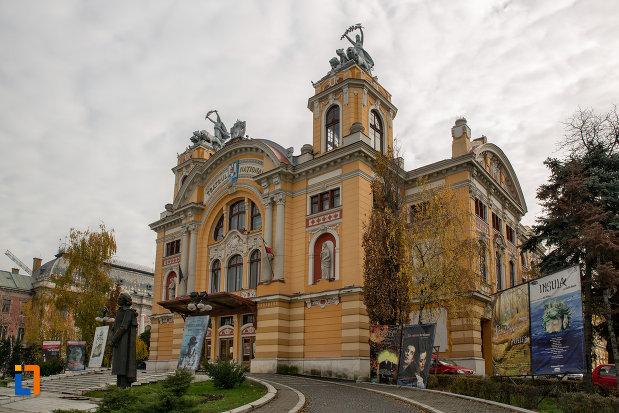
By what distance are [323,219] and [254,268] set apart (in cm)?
653

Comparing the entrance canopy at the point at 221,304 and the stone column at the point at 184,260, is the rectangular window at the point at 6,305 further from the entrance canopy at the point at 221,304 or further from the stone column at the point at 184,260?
the entrance canopy at the point at 221,304

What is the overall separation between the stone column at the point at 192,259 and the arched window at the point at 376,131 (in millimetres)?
14779

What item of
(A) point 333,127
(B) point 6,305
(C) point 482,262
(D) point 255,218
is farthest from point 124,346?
(B) point 6,305

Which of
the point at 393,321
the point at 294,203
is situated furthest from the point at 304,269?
the point at 393,321

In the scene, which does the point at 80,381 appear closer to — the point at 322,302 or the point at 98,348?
the point at 98,348

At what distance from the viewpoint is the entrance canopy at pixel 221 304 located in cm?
3064

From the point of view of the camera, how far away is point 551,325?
50.0ft

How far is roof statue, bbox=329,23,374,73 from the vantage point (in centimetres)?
3412

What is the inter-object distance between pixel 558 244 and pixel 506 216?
1012cm

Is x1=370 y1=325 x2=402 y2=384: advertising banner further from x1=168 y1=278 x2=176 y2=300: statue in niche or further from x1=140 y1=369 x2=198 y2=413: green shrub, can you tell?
x1=168 y1=278 x2=176 y2=300: statue in niche

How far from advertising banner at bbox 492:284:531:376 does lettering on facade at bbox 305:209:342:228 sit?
1254cm

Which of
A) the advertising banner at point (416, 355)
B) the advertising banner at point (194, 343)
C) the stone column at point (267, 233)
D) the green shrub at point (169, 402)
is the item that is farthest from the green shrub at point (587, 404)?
the stone column at point (267, 233)

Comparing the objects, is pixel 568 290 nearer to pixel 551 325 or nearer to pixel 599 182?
pixel 551 325

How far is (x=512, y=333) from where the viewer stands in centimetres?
1783
